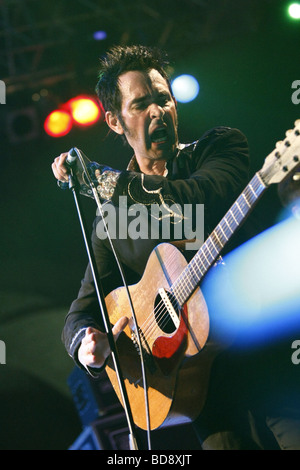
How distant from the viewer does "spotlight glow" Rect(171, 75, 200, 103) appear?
3.36 metres

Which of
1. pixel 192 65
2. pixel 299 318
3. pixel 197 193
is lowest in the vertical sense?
pixel 299 318

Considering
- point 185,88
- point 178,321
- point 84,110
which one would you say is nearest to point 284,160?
point 178,321

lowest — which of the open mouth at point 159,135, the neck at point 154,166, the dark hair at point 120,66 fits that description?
the neck at point 154,166

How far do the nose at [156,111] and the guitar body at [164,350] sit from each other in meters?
0.72

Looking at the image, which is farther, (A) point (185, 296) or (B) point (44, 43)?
(B) point (44, 43)

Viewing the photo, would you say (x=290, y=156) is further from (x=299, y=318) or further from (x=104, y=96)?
(x=104, y=96)

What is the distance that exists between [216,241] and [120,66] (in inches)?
51.3

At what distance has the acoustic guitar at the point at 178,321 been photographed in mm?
1520

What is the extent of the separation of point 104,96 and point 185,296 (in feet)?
4.52

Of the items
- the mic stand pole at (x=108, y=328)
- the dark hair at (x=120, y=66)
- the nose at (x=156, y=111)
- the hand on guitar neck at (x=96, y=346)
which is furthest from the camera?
the dark hair at (x=120, y=66)

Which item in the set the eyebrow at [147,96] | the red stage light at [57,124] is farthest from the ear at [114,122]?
the red stage light at [57,124]

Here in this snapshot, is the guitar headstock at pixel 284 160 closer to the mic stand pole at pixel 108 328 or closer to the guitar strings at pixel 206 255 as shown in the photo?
the guitar strings at pixel 206 255

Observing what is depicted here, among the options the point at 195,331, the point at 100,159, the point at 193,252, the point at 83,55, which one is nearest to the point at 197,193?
the point at 193,252

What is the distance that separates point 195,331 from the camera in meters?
1.67
